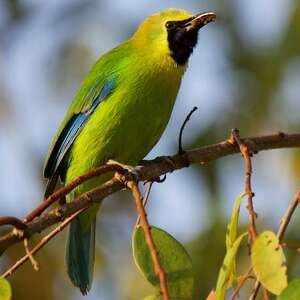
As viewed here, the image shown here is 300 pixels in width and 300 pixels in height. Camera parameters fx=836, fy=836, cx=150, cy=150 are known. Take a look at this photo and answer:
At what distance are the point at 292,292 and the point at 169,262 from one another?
53cm

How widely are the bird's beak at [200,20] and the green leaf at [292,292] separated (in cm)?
232

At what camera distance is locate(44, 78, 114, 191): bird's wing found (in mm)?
4223

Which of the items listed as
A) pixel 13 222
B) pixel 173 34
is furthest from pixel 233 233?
pixel 173 34

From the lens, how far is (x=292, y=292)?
206 cm

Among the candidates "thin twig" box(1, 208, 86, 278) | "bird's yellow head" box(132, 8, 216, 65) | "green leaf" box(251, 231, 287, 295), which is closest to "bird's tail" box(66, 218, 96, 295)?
"bird's yellow head" box(132, 8, 216, 65)

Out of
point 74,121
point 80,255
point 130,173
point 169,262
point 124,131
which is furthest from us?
point 74,121

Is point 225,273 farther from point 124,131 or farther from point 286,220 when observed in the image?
point 124,131

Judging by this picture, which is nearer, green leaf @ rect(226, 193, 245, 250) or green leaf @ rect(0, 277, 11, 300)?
green leaf @ rect(0, 277, 11, 300)

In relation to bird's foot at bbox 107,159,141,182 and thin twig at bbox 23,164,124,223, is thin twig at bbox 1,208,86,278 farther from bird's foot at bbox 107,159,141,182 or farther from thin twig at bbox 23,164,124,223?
bird's foot at bbox 107,159,141,182

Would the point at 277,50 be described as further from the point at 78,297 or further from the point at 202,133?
the point at 78,297

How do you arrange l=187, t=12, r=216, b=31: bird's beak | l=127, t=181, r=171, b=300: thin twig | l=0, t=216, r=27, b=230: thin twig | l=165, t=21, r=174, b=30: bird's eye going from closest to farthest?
l=127, t=181, r=171, b=300: thin twig, l=0, t=216, r=27, b=230: thin twig, l=187, t=12, r=216, b=31: bird's beak, l=165, t=21, r=174, b=30: bird's eye

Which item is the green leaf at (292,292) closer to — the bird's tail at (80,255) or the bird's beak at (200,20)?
the bird's tail at (80,255)

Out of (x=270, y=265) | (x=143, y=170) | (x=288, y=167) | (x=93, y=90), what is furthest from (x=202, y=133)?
(x=270, y=265)

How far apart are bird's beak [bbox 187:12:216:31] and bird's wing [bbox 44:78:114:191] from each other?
0.52 m
